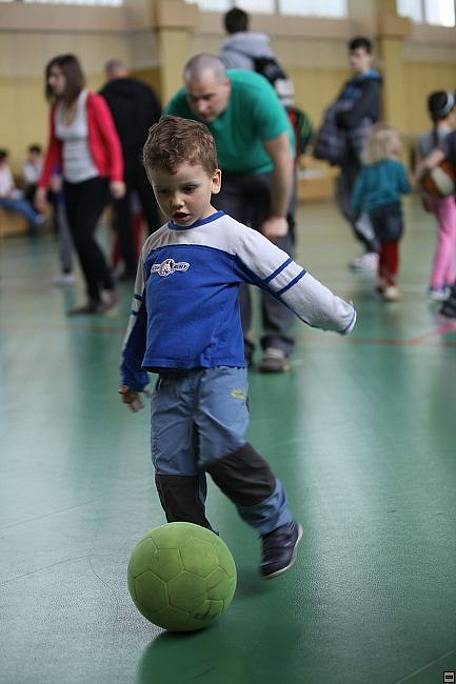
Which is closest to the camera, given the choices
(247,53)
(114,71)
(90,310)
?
(247,53)

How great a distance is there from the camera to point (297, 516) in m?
3.94

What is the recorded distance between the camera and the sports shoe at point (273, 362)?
21.1 feet

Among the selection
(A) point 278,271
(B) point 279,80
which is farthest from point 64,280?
(A) point 278,271

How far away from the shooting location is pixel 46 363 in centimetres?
712

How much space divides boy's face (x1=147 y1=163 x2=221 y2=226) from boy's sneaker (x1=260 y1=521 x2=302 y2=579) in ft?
2.98

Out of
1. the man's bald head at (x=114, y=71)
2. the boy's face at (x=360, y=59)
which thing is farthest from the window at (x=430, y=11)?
the man's bald head at (x=114, y=71)

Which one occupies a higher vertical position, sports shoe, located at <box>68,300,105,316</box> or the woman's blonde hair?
the woman's blonde hair

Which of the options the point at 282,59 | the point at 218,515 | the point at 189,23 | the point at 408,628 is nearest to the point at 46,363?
the point at 218,515

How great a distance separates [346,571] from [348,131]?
7.65m

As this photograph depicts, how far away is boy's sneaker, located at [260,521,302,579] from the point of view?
3375 millimetres

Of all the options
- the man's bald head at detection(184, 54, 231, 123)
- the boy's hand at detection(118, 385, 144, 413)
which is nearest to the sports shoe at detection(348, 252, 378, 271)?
Result: the man's bald head at detection(184, 54, 231, 123)

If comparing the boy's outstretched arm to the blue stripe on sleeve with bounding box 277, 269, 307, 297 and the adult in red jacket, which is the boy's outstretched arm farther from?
the adult in red jacket

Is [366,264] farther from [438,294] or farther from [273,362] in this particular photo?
[273,362]

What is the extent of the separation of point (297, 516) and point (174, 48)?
790 inches
